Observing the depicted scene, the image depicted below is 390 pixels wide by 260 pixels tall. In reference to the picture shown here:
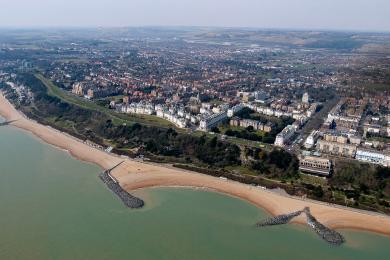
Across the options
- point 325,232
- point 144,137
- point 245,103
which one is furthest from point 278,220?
point 245,103

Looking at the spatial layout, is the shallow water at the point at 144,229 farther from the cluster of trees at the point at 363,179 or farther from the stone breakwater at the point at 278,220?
the cluster of trees at the point at 363,179

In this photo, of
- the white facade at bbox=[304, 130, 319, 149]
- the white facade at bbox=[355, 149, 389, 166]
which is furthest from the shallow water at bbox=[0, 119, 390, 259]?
the white facade at bbox=[304, 130, 319, 149]

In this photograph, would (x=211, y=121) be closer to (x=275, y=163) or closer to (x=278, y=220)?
(x=275, y=163)

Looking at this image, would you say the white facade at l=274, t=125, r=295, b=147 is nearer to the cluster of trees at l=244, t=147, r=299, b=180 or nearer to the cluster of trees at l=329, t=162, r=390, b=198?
the cluster of trees at l=244, t=147, r=299, b=180

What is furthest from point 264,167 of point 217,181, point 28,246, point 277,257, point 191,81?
point 191,81

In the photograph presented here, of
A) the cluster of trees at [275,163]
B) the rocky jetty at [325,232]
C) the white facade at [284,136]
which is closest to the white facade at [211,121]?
the white facade at [284,136]
